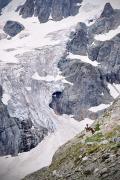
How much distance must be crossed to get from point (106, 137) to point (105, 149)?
9149 millimetres

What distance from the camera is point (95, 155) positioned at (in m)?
74.7

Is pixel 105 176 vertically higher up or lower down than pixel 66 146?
higher up

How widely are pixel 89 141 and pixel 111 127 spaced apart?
14.3 ft

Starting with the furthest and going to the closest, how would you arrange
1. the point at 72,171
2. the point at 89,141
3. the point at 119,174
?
the point at 89,141, the point at 72,171, the point at 119,174

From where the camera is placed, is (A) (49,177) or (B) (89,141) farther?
(B) (89,141)

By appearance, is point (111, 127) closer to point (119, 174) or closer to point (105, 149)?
point (105, 149)

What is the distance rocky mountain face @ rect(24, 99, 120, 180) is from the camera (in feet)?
216

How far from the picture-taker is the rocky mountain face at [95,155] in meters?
65.9

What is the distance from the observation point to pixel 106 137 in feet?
274

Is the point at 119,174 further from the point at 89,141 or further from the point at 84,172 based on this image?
the point at 89,141

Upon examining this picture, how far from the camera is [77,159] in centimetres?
8038

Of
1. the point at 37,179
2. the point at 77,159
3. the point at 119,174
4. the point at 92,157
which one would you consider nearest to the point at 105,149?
the point at 92,157

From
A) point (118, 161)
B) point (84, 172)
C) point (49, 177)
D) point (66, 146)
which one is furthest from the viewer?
point (66, 146)

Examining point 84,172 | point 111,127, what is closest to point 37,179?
point 111,127
